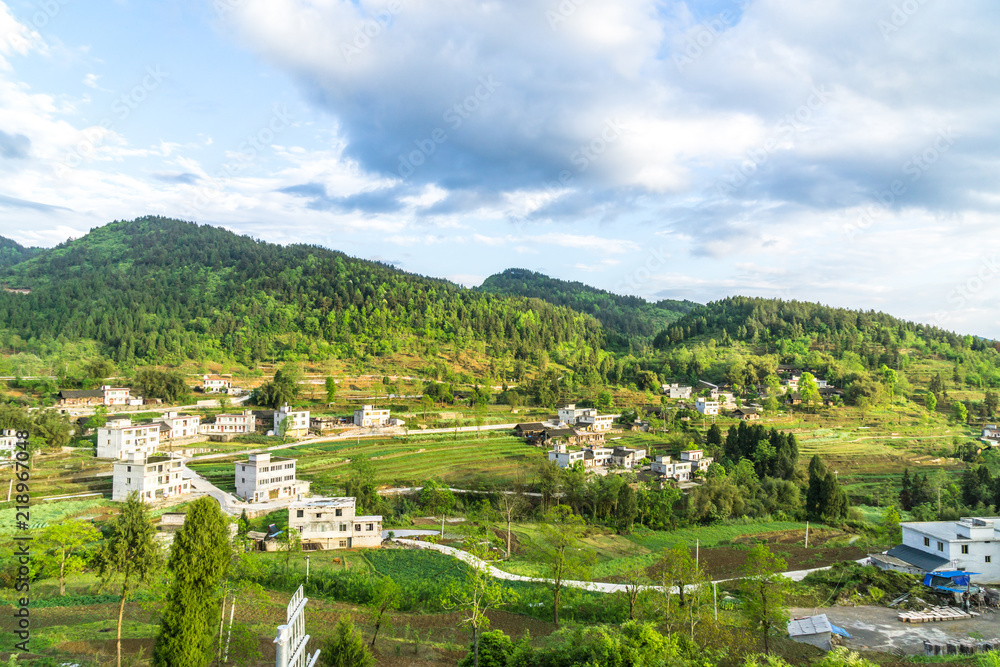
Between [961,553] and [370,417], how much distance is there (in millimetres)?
40223

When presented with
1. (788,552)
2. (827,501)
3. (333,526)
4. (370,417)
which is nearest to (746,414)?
(827,501)

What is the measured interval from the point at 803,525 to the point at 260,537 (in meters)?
30.4

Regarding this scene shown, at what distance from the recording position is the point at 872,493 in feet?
129

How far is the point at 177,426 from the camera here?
139 feet

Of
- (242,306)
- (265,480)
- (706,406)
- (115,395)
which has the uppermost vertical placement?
(242,306)

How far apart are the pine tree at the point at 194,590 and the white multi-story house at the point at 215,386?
4988 centimetres

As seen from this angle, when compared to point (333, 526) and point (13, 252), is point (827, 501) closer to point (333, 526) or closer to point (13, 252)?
point (333, 526)

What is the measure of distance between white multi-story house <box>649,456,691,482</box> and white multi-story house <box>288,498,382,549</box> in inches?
863

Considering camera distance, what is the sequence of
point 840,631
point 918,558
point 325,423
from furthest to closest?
point 325,423, point 918,558, point 840,631

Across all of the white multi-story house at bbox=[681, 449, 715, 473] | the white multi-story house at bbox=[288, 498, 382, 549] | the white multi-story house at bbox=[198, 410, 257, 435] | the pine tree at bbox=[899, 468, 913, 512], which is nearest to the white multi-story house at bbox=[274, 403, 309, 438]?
the white multi-story house at bbox=[198, 410, 257, 435]

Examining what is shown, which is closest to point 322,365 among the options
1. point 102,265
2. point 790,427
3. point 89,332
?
point 89,332

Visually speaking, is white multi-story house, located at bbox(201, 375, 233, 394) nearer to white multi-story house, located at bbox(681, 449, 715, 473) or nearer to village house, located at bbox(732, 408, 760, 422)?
white multi-story house, located at bbox(681, 449, 715, 473)

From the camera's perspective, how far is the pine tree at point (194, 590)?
10375mm

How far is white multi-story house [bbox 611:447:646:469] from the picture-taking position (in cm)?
4150
